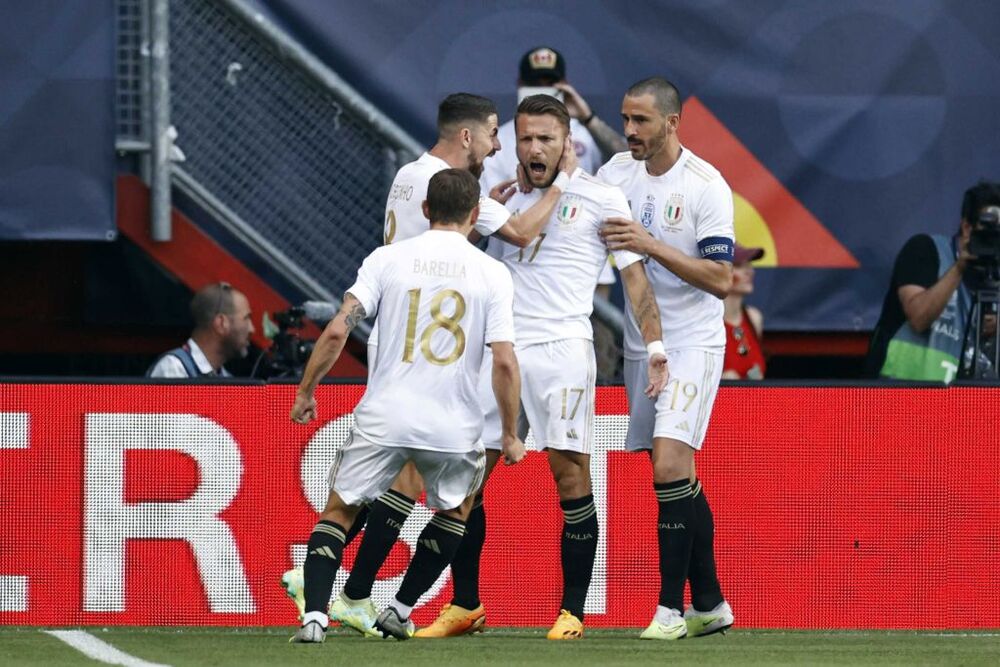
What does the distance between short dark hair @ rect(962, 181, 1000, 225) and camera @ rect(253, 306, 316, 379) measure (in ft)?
10.2

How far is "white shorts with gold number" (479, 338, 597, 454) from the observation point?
793 centimetres

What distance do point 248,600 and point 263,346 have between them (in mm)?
2438

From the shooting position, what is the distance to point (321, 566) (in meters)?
7.28

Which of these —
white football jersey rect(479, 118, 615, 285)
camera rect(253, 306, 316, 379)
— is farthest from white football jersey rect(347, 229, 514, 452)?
white football jersey rect(479, 118, 615, 285)

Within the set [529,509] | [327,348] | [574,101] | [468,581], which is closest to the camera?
[327,348]

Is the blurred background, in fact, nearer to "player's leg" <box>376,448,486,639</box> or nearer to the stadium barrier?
the stadium barrier

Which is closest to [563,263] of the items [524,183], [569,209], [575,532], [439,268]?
[569,209]

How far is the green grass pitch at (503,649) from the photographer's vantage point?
6977mm

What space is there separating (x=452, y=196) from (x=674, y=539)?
169cm

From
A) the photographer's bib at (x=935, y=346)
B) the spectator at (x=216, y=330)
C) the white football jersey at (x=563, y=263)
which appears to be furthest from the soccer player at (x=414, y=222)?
the photographer's bib at (x=935, y=346)

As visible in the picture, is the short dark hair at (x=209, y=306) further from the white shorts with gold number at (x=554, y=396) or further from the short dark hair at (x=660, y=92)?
the short dark hair at (x=660, y=92)

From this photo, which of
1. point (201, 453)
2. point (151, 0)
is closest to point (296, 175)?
point (151, 0)

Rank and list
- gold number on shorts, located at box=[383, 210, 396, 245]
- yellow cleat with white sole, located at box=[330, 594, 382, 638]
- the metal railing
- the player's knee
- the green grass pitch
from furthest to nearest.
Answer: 1. the metal railing
2. gold number on shorts, located at box=[383, 210, 396, 245]
3. the player's knee
4. yellow cleat with white sole, located at box=[330, 594, 382, 638]
5. the green grass pitch

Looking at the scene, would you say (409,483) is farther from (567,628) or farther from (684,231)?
(684,231)
